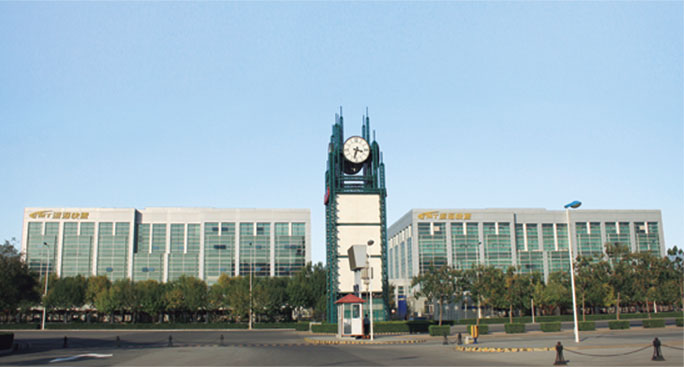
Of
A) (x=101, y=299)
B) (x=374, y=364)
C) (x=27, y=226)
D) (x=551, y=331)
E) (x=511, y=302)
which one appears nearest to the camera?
(x=374, y=364)

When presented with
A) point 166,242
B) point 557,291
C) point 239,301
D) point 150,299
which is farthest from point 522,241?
point 150,299

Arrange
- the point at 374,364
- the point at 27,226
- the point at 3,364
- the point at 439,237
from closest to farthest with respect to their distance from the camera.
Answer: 1. the point at 374,364
2. the point at 3,364
3. the point at 27,226
4. the point at 439,237

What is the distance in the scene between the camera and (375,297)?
59.6 metres

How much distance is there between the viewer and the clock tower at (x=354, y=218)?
5966 cm

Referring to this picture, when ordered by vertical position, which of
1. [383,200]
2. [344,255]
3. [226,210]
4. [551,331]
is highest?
[226,210]

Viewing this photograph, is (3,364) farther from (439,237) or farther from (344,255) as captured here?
(439,237)

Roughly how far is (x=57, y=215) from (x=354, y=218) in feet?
327

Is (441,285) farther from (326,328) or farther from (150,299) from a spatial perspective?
(150,299)

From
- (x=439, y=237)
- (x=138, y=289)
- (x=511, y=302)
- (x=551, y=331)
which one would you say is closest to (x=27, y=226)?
(x=138, y=289)

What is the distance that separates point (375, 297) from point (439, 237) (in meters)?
89.0

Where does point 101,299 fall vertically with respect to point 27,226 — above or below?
below

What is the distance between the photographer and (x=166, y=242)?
450ft

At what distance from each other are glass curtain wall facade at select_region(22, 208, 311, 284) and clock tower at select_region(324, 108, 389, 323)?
74701 millimetres

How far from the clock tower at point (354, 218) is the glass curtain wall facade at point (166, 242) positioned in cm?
7470
